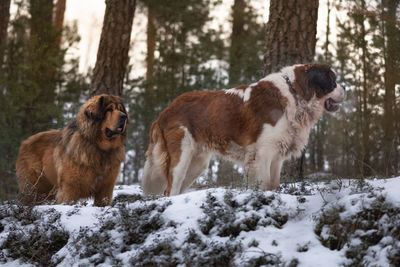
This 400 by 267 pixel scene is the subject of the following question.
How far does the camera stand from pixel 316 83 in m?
6.54

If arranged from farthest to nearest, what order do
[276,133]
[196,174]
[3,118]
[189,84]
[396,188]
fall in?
1. [189,84]
2. [3,118]
3. [196,174]
4. [276,133]
5. [396,188]

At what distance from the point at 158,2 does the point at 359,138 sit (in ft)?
27.5

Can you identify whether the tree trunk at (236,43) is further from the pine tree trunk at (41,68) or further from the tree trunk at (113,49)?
the tree trunk at (113,49)

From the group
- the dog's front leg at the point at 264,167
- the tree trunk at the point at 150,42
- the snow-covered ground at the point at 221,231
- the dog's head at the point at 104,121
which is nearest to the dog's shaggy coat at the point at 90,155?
the dog's head at the point at 104,121

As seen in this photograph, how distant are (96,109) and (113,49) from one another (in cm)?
302

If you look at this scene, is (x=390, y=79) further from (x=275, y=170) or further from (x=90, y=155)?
(x=90, y=155)

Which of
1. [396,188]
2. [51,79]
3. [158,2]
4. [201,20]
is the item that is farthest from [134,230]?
[158,2]

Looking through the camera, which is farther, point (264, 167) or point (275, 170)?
point (275, 170)

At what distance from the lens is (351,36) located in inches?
531

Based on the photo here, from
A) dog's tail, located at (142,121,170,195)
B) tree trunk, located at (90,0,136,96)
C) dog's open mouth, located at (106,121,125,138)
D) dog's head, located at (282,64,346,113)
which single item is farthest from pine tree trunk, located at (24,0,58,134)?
dog's head, located at (282,64,346,113)

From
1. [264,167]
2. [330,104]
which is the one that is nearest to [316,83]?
[330,104]

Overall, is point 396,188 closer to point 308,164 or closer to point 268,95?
point 268,95

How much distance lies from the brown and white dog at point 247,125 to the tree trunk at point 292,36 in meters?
1.16

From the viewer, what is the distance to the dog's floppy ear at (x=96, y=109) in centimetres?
611
